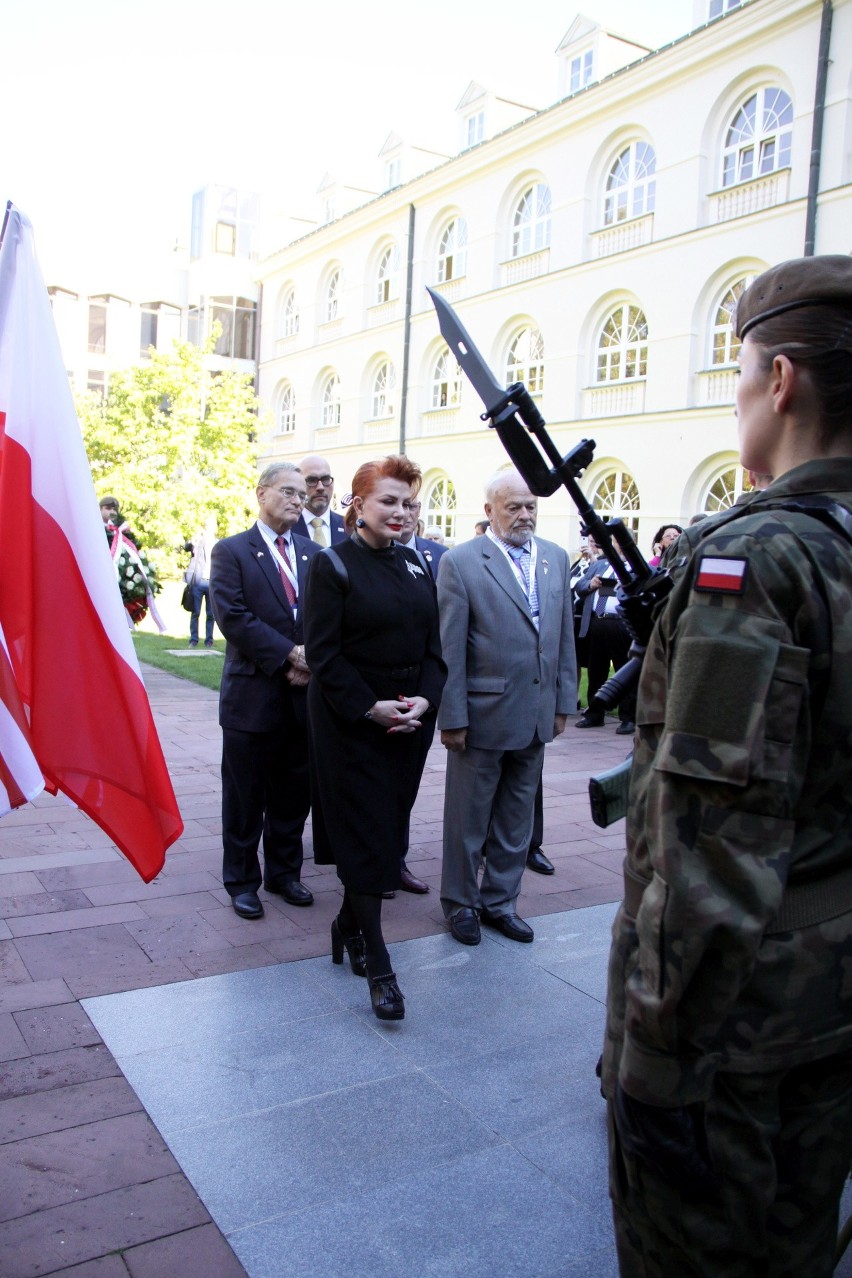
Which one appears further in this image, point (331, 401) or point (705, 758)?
point (331, 401)

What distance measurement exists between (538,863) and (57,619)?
3.48 meters

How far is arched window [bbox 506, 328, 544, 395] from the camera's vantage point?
1033 inches

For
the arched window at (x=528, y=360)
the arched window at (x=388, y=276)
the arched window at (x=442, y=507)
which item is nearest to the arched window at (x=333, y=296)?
the arched window at (x=388, y=276)

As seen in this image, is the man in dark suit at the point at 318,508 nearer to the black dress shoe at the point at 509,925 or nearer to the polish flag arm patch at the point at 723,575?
the black dress shoe at the point at 509,925

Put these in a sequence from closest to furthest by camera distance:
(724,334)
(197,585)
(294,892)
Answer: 1. (294,892)
2. (197,585)
3. (724,334)

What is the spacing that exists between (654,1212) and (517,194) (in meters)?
28.6

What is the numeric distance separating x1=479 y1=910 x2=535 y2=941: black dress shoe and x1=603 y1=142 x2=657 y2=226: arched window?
844 inches

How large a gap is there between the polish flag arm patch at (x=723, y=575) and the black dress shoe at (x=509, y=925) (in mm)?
3440

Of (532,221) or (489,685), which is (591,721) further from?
(532,221)

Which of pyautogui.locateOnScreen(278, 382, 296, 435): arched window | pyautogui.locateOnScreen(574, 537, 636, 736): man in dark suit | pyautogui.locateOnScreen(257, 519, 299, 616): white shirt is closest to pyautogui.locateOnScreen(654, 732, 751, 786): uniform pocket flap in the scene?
pyautogui.locateOnScreen(257, 519, 299, 616): white shirt

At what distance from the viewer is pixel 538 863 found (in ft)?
18.7

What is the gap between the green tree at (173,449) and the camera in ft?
97.1

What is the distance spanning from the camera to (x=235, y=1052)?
11.4 feet

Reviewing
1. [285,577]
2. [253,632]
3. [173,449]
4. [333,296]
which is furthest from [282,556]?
[333,296]
